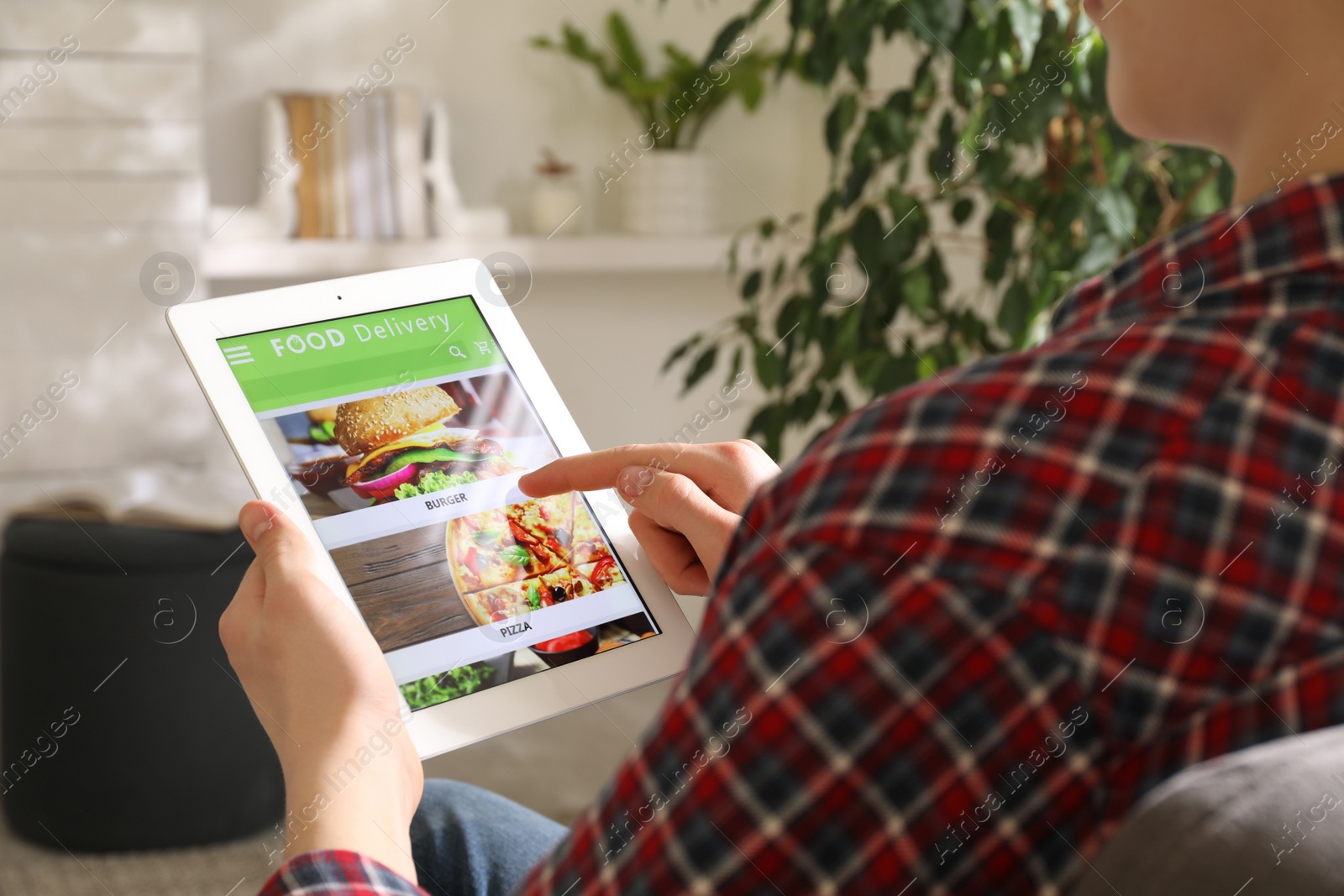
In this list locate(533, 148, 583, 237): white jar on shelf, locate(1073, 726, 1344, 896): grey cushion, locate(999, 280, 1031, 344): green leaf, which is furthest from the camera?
locate(533, 148, 583, 237): white jar on shelf

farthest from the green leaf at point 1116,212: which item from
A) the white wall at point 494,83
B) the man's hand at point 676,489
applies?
the white wall at point 494,83

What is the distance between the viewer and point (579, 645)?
2.36 ft

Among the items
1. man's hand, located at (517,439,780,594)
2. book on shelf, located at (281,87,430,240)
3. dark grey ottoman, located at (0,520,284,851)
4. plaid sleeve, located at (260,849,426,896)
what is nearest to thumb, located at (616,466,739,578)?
man's hand, located at (517,439,780,594)

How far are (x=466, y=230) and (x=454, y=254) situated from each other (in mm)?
57

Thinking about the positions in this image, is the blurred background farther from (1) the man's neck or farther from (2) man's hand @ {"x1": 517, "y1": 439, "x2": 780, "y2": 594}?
(1) the man's neck

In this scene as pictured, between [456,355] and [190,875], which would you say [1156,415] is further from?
[190,875]

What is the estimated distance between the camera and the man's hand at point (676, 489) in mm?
731

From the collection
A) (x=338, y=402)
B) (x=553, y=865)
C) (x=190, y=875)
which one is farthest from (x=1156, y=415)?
(x=190, y=875)

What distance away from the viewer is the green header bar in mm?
718

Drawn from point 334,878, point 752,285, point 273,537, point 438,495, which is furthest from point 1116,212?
point 334,878

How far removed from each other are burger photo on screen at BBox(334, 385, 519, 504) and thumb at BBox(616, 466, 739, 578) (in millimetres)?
82

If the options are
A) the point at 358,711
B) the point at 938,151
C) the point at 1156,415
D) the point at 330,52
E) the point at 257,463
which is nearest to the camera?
the point at 1156,415

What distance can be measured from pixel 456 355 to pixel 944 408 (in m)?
0.49

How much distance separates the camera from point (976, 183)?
1.48 meters
